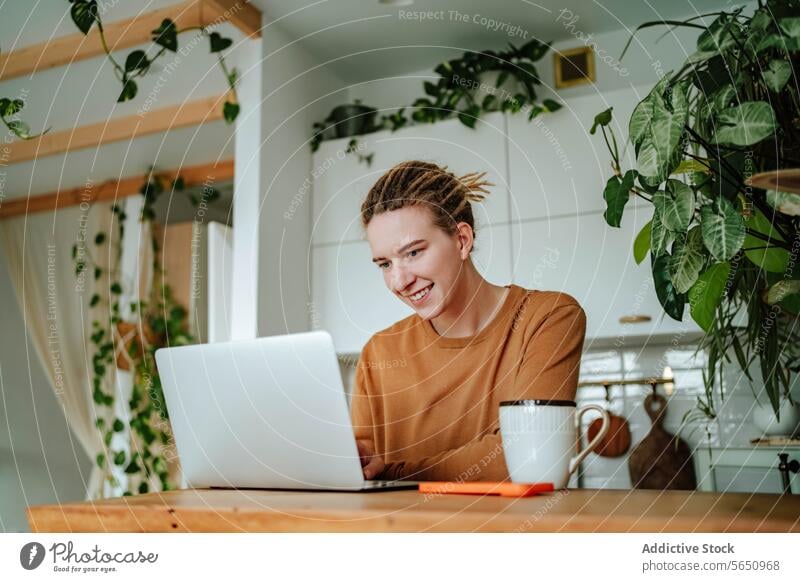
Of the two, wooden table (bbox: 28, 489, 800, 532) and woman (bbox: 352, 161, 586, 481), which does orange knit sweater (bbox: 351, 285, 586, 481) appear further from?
wooden table (bbox: 28, 489, 800, 532)

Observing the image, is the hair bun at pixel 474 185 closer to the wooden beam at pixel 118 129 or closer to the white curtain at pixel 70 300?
the wooden beam at pixel 118 129

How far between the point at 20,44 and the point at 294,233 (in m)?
0.84

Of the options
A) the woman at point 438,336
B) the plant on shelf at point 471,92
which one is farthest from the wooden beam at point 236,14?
the woman at point 438,336

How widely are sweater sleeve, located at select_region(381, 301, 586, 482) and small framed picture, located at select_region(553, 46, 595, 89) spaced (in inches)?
44.9

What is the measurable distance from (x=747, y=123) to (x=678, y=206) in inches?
3.9

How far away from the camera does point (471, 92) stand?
2.02 m

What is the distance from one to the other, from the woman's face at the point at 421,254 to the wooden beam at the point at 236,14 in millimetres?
787

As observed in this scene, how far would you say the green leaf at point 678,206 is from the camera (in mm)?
742

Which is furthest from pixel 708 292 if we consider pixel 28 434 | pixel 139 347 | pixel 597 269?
pixel 28 434

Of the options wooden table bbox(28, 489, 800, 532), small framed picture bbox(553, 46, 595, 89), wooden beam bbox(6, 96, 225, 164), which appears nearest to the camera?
wooden table bbox(28, 489, 800, 532)

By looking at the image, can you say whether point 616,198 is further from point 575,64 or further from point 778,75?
point 575,64

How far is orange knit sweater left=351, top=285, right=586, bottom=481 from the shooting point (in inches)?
40.6

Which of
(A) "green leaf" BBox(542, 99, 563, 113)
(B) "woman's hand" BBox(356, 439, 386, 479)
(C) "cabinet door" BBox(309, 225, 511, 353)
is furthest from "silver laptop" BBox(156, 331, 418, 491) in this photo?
(A) "green leaf" BBox(542, 99, 563, 113)
